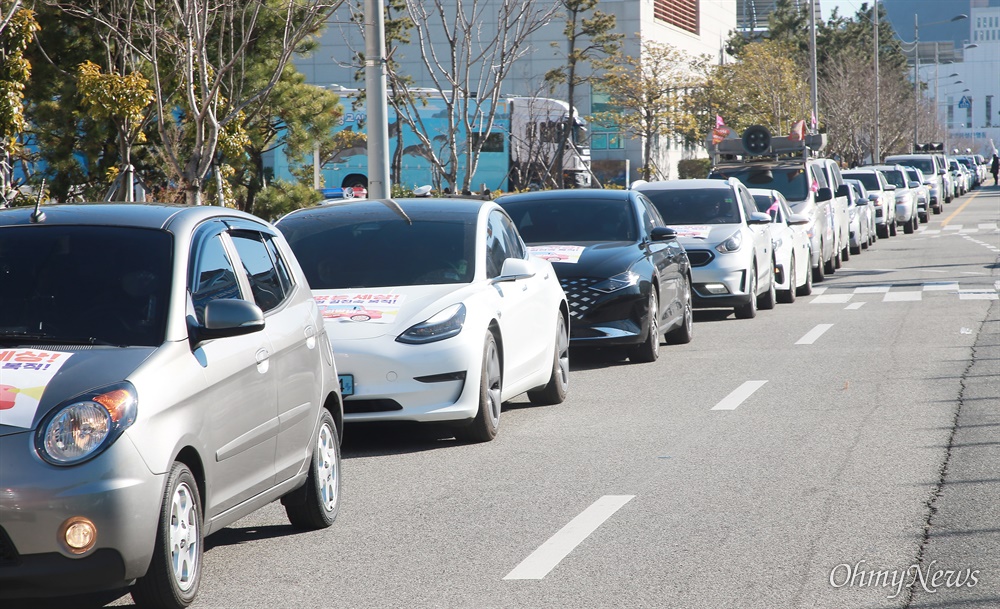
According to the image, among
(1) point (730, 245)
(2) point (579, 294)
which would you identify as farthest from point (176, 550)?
(1) point (730, 245)

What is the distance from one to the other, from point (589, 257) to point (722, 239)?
4.60 m

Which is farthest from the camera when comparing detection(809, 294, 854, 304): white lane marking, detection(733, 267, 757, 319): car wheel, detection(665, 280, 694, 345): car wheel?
detection(809, 294, 854, 304): white lane marking

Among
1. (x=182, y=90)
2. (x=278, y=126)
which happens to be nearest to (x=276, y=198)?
(x=278, y=126)

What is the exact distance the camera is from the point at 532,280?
34.2ft

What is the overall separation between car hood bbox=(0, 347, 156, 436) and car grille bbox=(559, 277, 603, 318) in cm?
806

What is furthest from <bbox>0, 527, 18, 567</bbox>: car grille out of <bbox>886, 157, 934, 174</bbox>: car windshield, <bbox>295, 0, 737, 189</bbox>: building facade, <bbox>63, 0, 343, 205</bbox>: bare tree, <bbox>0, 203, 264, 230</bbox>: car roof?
<bbox>295, 0, 737, 189</bbox>: building facade

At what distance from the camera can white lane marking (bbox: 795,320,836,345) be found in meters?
14.9

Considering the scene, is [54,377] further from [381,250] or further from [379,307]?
[381,250]

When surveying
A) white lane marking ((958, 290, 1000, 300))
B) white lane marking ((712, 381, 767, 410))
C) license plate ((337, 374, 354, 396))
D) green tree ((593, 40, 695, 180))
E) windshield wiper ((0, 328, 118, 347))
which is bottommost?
white lane marking ((958, 290, 1000, 300))

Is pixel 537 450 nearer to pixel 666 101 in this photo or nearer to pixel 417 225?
pixel 417 225

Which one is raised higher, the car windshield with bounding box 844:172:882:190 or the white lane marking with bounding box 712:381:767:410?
the car windshield with bounding box 844:172:882:190

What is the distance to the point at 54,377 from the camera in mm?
4840

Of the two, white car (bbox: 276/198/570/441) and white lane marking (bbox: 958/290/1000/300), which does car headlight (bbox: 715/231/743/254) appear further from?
white car (bbox: 276/198/570/441)

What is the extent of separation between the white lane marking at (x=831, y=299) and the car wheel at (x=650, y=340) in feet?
23.4
